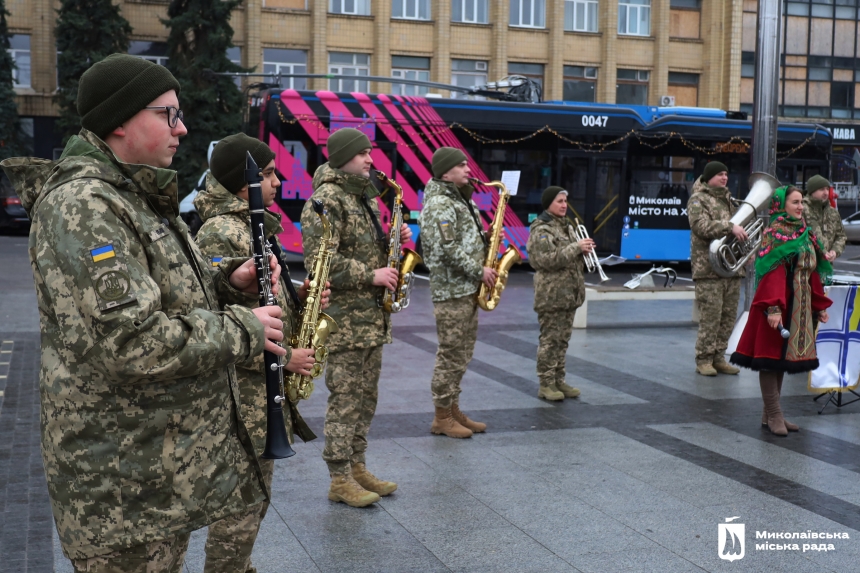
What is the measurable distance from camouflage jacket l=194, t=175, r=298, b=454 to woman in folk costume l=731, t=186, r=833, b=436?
14.8 ft

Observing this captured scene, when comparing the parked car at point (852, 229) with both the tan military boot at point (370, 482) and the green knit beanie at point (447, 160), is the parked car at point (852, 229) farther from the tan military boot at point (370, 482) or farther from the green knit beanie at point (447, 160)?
the tan military boot at point (370, 482)

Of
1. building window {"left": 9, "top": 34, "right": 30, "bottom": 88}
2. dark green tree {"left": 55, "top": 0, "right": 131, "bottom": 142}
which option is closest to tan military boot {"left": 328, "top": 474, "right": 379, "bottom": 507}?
dark green tree {"left": 55, "top": 0, "right": 131, "bottom": 142}

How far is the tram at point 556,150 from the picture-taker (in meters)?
18.7

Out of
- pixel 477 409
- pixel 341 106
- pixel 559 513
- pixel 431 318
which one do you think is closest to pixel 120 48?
pixel 341 106

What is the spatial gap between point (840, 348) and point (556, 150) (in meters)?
12.8

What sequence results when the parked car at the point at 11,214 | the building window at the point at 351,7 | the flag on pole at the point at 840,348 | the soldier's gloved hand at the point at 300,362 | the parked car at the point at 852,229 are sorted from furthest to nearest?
the building window at the point at 351,7 → the parked car at the point at 852,229 → the parked car at the point at 11,214 → the flag on pole at the point at 840,348 → the soldier's gloved hand at the point at 300,362

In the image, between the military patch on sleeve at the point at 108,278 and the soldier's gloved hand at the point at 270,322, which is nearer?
the military patch on sleeve at the point at 108,278

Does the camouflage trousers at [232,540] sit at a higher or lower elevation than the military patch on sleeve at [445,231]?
lower

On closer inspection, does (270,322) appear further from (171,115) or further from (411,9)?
(411,9)

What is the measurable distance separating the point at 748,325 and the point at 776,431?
→ 833 millimetres

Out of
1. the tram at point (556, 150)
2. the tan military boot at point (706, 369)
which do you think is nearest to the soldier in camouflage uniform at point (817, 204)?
the tan military boot at point (706, 369)

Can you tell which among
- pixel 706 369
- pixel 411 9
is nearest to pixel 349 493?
pixel 706 369

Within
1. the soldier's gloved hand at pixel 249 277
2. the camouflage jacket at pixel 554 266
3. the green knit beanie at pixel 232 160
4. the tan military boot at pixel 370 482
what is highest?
the green knit beanie at pixel 232 160

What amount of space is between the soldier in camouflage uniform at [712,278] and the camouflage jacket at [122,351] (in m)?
7.84
